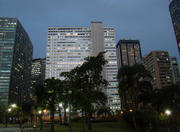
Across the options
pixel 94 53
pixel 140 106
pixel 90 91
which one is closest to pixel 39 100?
pixel 90 91

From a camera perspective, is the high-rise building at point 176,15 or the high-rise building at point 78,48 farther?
the high-rise building at point 78,48

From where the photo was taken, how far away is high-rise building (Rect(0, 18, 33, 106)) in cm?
14700

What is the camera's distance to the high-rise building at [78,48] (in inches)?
5645

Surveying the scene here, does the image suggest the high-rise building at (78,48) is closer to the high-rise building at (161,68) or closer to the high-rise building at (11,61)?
the high-rise building at (11,61)

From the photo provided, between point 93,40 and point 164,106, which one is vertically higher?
point 93,40

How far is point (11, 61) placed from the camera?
154000 mm

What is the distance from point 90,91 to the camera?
119 feet

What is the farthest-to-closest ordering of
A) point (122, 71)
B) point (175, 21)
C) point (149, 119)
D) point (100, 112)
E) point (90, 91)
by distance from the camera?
point (175, 21)
point (100, 112)
point (90, 91)
point (122, 71)
point (149, 119)

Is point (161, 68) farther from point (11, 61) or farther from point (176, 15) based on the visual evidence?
point (11, 61)

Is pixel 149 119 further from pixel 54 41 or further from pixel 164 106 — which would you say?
pixel 54 41

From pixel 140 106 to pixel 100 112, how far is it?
102 ft

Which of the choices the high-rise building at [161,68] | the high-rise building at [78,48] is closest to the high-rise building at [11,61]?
the high-rise building at [78,48]

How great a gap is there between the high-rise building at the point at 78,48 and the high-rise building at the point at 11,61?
4043 centimetres

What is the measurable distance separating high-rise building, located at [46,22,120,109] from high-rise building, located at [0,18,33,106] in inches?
1592
